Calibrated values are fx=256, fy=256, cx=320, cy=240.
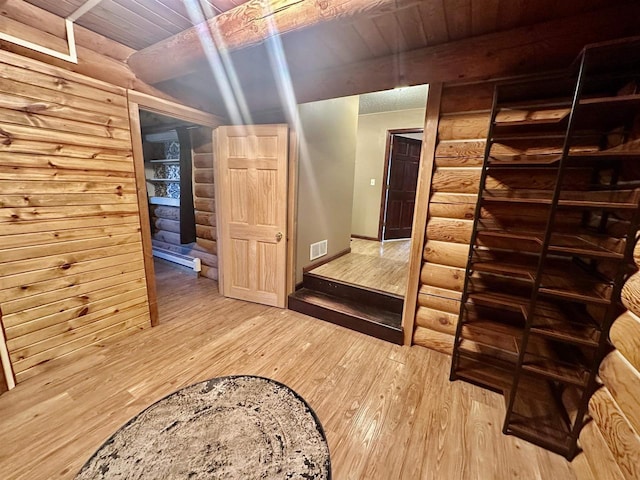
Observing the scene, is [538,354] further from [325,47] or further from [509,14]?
[325,47]

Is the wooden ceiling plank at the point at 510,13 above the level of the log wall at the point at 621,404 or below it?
above

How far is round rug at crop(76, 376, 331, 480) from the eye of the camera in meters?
1.27

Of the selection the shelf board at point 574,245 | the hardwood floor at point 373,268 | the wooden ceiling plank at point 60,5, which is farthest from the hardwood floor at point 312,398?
the wooden ceiling plank at point 60,5

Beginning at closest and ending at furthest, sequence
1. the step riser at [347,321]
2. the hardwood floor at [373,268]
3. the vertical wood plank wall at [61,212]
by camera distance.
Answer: the vertical wood plank wall at [61,212]
the step riser at [347,321]
the hardwood floor at [373,268]

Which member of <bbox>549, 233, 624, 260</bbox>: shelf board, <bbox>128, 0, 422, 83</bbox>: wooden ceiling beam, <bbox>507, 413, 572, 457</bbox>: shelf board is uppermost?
<bbox>128, 0, 422, 83</bbox>: wooden ceiling beam

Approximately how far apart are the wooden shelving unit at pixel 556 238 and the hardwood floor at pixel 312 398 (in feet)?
0.81

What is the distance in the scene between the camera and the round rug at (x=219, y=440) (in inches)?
50.1

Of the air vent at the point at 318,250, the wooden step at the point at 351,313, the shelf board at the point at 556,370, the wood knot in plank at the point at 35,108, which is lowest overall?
the wooden step at the point at 351,313

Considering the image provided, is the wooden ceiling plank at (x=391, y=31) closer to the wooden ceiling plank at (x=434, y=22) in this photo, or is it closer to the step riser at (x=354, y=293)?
the wooden ceiling plank at (x=434, y=22)

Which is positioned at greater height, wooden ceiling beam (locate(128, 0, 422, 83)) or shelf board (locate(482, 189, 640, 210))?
wooden ceiling beam (locate(128, 0, 422, 83))

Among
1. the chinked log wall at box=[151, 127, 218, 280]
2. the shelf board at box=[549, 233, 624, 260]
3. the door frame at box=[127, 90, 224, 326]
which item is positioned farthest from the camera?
the chinked log wall at box=[151, 127, 218, 280]

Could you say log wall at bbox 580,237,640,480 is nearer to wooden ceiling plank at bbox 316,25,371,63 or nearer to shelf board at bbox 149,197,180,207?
wooden ceiling plank at bbox 316,25,371,63

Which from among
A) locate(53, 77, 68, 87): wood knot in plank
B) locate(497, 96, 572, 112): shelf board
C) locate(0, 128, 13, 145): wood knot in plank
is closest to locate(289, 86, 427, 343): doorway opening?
locate(497, 96, 572, 112): shelf board

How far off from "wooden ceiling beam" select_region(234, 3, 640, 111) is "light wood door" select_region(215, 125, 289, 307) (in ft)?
2.63
